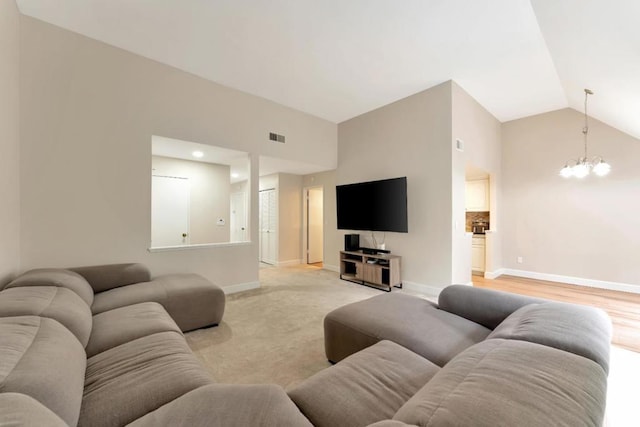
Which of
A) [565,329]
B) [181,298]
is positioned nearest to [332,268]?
[181,298]

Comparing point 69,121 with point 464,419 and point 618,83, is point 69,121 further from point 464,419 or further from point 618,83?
point 618,83

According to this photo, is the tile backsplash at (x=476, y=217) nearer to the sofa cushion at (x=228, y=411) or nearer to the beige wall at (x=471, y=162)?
the beige wall at (x=471, y=162)

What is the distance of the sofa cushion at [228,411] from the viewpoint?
2.93ft

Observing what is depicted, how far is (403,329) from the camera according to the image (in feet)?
5.90

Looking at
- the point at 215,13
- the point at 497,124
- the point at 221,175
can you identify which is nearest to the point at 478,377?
the point at 215,13

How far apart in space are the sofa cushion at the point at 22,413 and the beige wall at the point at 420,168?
4263 mm

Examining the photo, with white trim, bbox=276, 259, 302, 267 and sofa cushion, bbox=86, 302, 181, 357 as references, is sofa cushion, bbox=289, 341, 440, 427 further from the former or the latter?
white trim, bbox=276, 259, 302, 267

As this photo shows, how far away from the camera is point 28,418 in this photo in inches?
25.9

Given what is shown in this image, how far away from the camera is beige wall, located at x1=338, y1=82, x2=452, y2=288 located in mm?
4031

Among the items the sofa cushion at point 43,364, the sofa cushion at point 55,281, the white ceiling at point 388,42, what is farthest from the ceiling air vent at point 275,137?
the sofa cushion at point 43,364

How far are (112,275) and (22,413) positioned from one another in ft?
8.98

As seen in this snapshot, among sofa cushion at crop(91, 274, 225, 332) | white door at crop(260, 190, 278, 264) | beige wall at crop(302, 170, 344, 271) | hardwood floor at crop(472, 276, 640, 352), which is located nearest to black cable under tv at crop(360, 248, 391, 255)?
beige wall at crop(302, 170, 344, 271)

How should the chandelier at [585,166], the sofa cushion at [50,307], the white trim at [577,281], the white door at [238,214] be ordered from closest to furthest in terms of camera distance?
1. the sofa cushion at [50,307]
2. the chandelier at [585,166]
3. the white trim at [577,281]
4. the white door at [238,214]

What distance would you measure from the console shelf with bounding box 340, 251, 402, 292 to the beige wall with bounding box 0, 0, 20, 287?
4.40 meters
